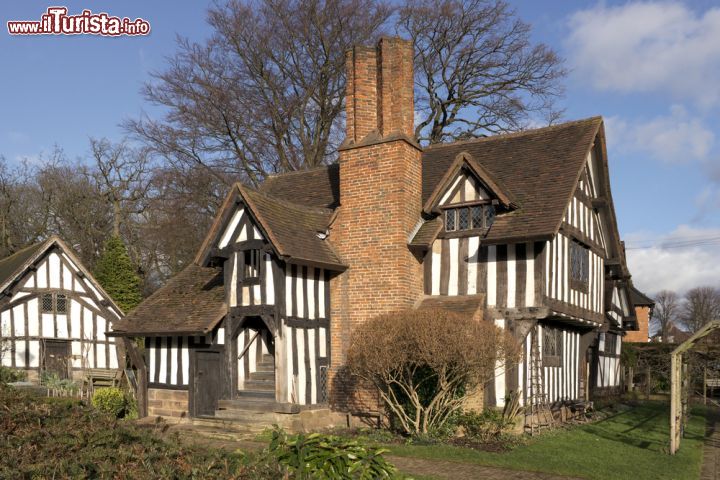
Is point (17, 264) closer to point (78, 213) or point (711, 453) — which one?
point (78, 213)

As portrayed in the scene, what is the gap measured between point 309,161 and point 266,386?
14.8 metres

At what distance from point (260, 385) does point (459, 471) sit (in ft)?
20.3

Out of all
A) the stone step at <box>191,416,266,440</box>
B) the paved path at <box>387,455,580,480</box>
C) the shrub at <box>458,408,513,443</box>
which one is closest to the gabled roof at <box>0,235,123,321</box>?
the stone step at <box>191,416,266,440</box>

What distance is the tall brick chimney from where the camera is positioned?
51.2 feet

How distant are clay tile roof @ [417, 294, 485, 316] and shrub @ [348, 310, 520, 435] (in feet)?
5.06

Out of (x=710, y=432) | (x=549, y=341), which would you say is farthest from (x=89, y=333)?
(x=710, y=432)

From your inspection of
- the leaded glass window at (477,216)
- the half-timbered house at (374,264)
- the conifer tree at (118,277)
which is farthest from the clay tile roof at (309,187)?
the conifer tree at (118,277)

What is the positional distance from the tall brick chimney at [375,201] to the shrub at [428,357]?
→ 1.88m

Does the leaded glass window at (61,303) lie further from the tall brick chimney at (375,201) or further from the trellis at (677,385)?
the trellis at (677,385)

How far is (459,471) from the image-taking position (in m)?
10.7

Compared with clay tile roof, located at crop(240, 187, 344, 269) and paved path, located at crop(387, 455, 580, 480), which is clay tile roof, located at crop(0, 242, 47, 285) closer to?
clay tile roof, located at crop(240, 187, 344, 269)

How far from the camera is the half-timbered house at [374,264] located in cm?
1495

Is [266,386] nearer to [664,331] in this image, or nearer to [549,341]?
[549,341]

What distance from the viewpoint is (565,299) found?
642 inches
